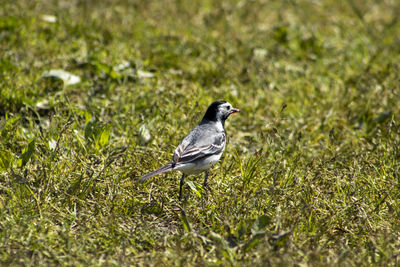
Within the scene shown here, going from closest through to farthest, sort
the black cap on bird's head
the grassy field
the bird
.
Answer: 1. the grassy field
2. the bird
3. the black cap on bird's head

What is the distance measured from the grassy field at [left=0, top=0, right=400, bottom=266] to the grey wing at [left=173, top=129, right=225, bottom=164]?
0.31 meters

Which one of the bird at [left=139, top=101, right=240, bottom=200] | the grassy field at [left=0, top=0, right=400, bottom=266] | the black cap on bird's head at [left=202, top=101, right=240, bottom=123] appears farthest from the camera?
the black cap on bird's head at [left=202, top=101, right=240, bottom=123]

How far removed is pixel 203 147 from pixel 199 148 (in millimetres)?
51

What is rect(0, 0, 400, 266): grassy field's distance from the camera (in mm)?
4598

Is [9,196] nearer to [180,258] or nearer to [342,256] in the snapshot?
[180,258]

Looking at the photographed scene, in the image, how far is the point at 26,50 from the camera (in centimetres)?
842

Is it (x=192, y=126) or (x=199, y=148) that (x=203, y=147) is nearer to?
(x=199, y=148)

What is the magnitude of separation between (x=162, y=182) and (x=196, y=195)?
1.56 feet

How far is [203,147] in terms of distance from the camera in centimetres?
591

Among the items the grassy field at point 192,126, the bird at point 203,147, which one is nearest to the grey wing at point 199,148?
the bird at point 203,147

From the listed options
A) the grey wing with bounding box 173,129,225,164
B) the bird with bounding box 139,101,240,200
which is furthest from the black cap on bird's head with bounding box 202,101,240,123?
the grey wing with bounding box 173,129,225,164

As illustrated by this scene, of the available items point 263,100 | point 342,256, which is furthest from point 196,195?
point 263,100

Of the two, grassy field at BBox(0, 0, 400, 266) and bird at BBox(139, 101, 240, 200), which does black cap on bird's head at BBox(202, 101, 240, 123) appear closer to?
bird at BBox(139, 101, 240, 200)

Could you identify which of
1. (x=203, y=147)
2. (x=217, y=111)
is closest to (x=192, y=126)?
(x=217, y=111)
